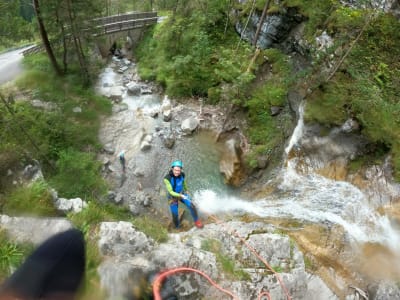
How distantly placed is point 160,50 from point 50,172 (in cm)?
1243

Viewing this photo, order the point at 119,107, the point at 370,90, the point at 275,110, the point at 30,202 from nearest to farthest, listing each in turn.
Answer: the point at 30,202, the point at 370,90, the point at 275,110, the point at 119,107

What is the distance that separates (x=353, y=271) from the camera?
8.73 meters

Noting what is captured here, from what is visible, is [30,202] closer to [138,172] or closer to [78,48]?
[138,172]

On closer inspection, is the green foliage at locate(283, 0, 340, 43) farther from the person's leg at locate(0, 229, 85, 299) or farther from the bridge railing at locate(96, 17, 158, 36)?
the person's leg at locate(0, 229, 85, 299)

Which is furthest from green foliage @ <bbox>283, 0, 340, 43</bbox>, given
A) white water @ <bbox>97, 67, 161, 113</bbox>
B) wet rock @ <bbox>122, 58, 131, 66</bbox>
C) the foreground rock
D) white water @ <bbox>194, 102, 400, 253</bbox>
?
wet rock @ <bbox>122, 58, 131, 66</bbox>

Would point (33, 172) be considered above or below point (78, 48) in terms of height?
below

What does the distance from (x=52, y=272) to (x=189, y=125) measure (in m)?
11.6

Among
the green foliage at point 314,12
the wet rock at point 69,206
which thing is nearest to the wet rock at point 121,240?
the wet rock at point 69,206

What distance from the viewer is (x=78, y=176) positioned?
11.5 meters

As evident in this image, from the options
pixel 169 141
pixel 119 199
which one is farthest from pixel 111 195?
pixel 169 141

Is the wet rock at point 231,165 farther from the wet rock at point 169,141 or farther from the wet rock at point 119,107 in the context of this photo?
the wet rock at point 119,107

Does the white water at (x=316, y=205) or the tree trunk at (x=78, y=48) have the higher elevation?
the tree trunk at (x=78, y=48)

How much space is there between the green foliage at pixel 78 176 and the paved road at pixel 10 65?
23.1 feet

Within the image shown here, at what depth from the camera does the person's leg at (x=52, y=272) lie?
367 cm
